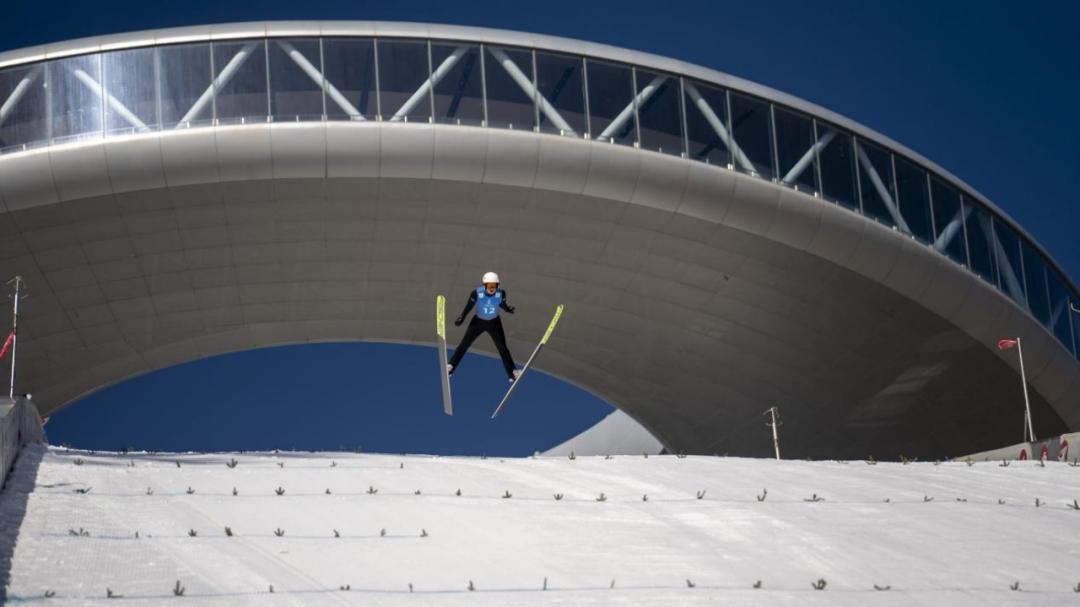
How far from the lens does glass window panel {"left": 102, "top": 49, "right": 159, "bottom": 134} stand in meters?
31.4

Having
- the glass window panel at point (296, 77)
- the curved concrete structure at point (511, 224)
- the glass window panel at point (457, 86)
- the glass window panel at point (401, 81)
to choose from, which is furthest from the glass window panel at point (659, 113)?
the glass window panel at point (296, 77)

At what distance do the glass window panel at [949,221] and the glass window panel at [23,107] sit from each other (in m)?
21.6

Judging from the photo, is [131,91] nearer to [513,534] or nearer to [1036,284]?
[513,534]

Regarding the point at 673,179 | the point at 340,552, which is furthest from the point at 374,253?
the point at 340,552

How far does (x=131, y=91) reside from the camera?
31.5 meters

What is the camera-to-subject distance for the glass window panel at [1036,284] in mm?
40750

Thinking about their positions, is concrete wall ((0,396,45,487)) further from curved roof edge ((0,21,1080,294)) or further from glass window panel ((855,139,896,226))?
glass window panel ((855,139,896,226))

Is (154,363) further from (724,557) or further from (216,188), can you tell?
(724,557)

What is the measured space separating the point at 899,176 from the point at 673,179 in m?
7.14

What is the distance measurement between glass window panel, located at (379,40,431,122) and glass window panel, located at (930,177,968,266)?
13.8 metres

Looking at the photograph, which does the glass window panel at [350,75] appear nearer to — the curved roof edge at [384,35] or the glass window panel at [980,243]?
the curved roof edge at [384,35]

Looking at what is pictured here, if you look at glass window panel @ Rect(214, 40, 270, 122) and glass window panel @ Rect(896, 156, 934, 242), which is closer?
glass window panel @ Rect(214, 40, 270, 122)

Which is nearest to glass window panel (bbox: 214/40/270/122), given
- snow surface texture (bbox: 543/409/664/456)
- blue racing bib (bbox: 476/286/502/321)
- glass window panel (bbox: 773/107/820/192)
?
blue racing bib (bbox: 476/286/502/321)

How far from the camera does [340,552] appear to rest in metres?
12.2
